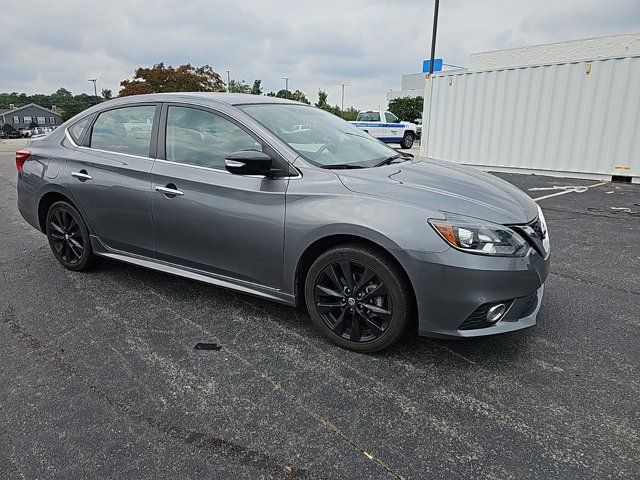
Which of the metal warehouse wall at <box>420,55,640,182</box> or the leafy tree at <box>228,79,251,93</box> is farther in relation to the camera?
the leafy tree at <box>228,79,251,93</box>

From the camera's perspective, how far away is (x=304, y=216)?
275 cm

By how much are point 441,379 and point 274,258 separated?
1.22 m

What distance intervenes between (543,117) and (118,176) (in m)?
9.89

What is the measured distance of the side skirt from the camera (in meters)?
3.01

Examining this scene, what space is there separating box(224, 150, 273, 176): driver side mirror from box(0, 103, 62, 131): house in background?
99.6 m

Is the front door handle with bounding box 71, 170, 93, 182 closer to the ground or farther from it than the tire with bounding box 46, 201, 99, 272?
farther from it

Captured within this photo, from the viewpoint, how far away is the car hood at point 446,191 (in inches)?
100

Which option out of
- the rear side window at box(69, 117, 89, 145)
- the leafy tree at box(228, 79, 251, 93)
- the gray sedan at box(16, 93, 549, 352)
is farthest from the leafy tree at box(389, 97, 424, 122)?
A: the gray sedan at box(16, 93, 549, 352)

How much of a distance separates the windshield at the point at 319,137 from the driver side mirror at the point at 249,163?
26 centimetres

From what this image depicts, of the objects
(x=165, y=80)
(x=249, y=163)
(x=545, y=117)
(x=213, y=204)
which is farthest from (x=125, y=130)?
(x=165, y=80)

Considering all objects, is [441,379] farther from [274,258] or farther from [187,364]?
[187,364]

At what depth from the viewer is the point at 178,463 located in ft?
6.32

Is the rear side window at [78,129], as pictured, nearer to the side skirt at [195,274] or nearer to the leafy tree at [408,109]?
the side skirt at [195,274]

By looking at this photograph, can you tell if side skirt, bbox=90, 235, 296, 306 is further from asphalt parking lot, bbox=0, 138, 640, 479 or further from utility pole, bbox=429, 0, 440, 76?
utility pole, bbox=429, 0, 440, 76
